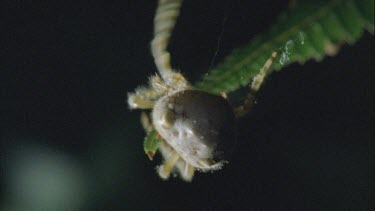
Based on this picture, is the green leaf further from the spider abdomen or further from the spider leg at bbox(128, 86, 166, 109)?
the spider leg at bbox(128, 86, 166, 109)

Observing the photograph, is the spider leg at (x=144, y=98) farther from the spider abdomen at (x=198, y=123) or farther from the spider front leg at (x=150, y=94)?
the spider abdomen at (x=198, y=123)

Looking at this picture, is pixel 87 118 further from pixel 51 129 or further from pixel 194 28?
pixel 194 28

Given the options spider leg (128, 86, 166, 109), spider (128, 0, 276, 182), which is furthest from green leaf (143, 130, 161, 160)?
spider leg (128, 86, 166, 109)

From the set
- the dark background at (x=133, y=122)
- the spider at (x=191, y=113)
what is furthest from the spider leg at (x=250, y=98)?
the dark background at (x=133, y=122)

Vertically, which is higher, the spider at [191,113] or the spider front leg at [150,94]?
the spider front leg at [150,94]

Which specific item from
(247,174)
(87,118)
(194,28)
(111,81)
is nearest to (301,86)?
(194,28)

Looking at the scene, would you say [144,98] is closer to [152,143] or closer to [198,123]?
[152,143]
